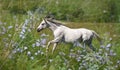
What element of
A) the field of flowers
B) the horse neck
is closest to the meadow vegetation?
the field of flowers

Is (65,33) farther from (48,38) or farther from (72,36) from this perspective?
(48,38)

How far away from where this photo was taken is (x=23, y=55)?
4.70m

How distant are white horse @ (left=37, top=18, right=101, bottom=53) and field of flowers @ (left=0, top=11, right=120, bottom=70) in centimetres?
7

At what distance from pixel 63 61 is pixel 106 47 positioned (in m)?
0.45

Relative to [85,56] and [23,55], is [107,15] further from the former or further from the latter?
[23,55]

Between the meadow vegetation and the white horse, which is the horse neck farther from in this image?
the meadow vegetation

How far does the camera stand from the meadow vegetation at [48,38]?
4707mm

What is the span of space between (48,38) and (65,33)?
0.67ft

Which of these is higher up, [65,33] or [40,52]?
[65,33]

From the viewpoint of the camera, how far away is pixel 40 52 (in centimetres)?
479

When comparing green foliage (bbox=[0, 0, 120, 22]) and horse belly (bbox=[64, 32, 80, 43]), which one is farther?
green foliage (bbox=[0, 0, 120, 22])

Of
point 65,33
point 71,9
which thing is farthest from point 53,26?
point 71,9

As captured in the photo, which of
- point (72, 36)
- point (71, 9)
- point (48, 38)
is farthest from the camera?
point (71, 9)

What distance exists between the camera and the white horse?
186 inches
